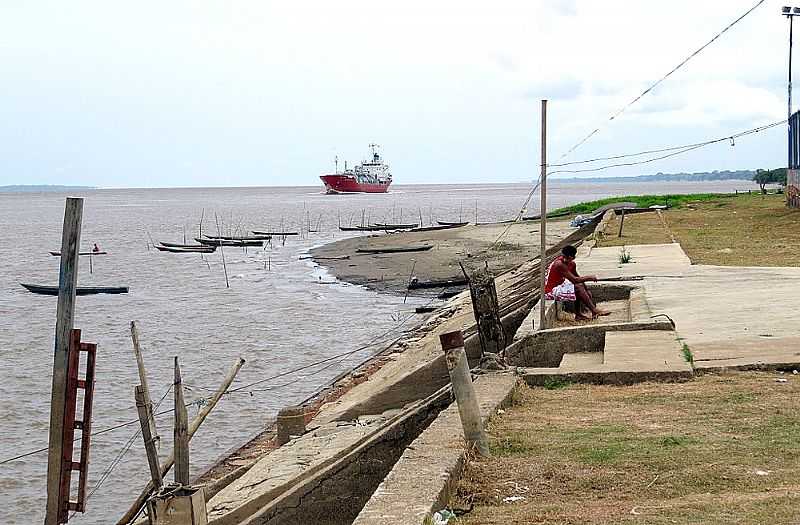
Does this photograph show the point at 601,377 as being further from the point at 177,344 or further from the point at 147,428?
the point at 177,344

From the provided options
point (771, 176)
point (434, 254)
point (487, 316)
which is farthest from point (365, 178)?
point (487, 316)

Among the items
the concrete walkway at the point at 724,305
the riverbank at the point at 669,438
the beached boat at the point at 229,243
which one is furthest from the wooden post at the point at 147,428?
the beached boat at the point at 229,243

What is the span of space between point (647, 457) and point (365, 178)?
139 metres

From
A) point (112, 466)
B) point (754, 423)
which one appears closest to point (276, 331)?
point (112, 466)

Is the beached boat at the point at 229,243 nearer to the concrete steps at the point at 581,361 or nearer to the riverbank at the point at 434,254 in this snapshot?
the riverbank at the point at 434,254

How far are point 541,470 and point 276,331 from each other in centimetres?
1881

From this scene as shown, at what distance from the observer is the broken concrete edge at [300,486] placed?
7.88 m

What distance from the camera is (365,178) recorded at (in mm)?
145000

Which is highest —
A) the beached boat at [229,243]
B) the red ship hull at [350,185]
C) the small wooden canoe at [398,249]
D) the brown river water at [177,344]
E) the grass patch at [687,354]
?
the red ship hull at [350,185]

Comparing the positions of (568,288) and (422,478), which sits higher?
(568,288)

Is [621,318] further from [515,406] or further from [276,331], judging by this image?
[276,331]

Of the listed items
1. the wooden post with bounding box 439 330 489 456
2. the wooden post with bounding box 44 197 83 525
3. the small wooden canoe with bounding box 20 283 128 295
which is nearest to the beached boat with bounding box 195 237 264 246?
the small wooden canoe with bounding box 20 283 128 295

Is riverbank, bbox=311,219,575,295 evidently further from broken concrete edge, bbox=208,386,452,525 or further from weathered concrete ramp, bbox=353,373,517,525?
weathered concrete ramp, bbox=353,373,517,525

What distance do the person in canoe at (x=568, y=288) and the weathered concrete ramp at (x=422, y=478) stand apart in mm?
5635
